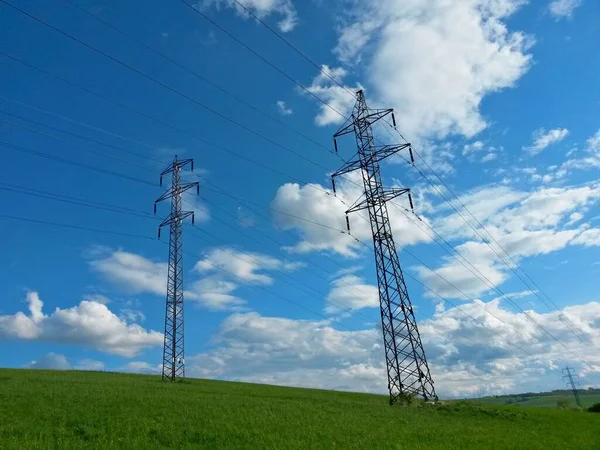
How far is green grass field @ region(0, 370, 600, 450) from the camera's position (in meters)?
22.7

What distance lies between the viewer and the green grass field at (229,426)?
74.4 feet

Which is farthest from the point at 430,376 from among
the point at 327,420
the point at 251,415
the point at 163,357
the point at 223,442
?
the point at 163,357

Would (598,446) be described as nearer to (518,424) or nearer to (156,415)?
(518,424)

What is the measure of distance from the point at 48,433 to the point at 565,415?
51991mm

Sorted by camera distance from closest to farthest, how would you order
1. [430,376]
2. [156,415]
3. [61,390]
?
[156,415]
[61,390]
[430,376]

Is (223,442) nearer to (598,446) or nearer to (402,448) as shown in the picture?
(402,448)

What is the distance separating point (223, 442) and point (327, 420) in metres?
10.4

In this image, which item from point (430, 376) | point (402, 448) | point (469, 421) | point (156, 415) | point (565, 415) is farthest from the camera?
point (565, 415)

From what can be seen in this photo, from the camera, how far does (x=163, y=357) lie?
53.6 m

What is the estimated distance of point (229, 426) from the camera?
84.4ft

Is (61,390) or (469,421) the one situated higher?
(61,390)

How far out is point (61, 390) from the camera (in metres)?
35.5

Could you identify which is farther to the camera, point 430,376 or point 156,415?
point 430,376

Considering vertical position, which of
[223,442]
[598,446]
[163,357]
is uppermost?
[163,357]
